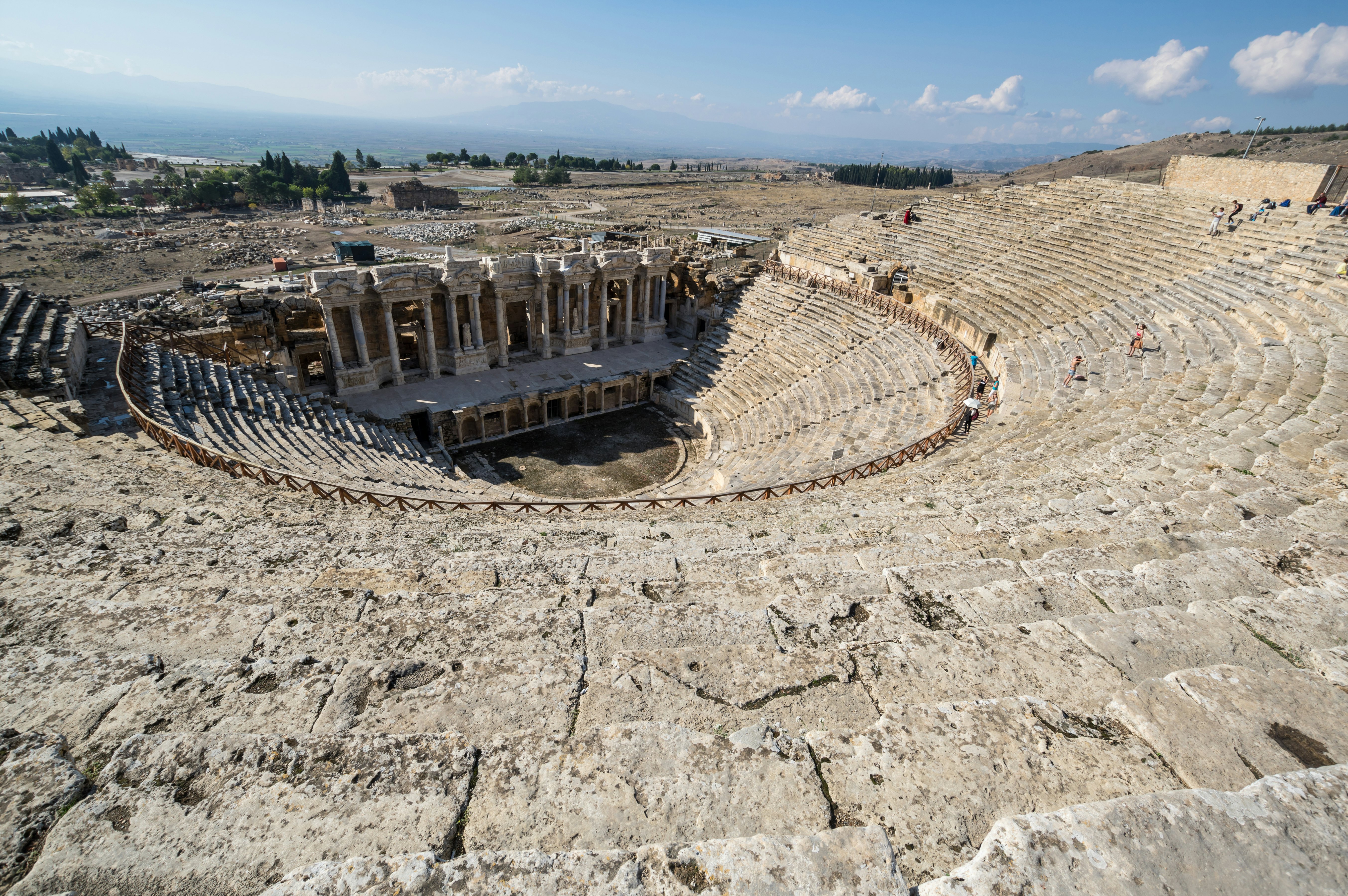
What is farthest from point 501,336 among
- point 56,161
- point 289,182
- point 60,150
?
point 60,150

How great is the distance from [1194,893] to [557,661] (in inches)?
147

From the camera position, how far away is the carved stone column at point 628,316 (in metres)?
32.6

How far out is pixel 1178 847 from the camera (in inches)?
93.4

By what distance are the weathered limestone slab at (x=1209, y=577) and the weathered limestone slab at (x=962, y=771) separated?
2.34 m

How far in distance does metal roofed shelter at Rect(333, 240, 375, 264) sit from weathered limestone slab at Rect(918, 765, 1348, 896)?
57.0 metres

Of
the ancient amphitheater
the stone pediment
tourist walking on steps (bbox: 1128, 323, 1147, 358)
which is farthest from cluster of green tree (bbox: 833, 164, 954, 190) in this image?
the ancient amphitheater

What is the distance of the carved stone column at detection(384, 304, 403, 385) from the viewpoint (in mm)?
26328

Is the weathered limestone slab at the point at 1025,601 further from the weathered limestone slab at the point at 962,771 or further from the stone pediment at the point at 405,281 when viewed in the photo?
the stone pediment at the point at 405,281

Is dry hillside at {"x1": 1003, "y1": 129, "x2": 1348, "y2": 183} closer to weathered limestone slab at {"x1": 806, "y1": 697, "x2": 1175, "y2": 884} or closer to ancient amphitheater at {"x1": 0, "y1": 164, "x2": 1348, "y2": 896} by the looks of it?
ancient amphitheater at {"x1": 0, "y1": 164, "x2": 1348, "y2": 896}

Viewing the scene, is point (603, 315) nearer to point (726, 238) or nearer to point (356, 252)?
point (356, 252)

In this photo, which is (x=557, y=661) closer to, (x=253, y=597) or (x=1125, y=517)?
(x=253, y=597)

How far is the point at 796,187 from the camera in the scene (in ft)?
459

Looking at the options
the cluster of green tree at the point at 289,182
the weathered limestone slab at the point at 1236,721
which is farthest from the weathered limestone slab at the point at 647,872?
the cluster of green tree at the point at 289,182

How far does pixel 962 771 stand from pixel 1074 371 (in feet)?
60.2
